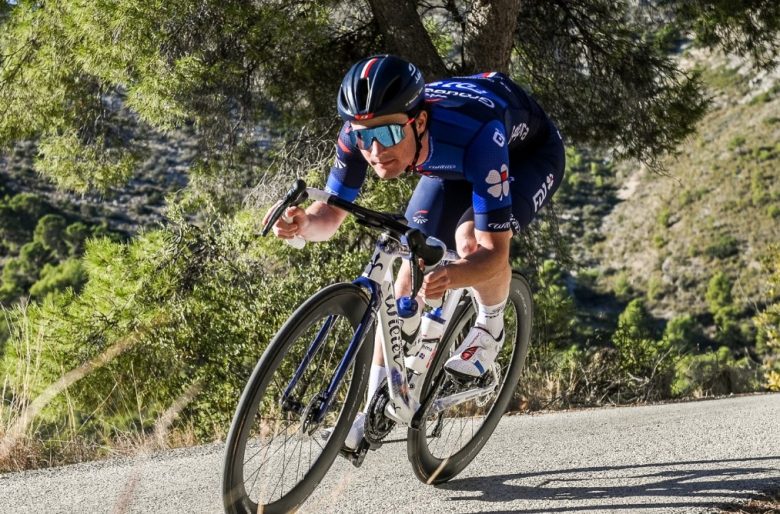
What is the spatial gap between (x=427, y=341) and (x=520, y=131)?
1.04m

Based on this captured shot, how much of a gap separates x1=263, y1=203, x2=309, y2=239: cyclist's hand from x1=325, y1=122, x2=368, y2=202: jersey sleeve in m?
0.20

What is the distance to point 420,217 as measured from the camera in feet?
13.0

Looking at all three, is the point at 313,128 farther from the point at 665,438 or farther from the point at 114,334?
the point at 665,438

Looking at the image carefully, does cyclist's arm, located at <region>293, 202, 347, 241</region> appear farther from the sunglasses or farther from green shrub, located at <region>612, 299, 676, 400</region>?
green shrub, located at <region>612, 299, 676, 400</region>

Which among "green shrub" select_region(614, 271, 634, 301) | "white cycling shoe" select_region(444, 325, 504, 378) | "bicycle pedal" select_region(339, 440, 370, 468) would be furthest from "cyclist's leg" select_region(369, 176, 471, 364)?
"green shrub" select_region(614, 271, 634, 301)

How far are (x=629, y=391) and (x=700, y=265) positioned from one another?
55.4m

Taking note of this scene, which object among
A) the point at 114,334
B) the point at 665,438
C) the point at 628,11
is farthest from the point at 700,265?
the point at 665,438

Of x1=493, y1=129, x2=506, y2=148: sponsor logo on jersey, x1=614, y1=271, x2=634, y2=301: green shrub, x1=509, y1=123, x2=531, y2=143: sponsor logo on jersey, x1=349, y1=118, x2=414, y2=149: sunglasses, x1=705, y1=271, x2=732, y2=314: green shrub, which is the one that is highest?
x1=349, y1=118, x2=414, y2=149: sunglasses

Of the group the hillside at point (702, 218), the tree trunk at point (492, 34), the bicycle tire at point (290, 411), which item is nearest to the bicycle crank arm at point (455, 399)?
the bicycle tire at point (290, 411)

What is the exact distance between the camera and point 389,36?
32.2 ft

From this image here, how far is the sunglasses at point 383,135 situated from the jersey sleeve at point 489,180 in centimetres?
31

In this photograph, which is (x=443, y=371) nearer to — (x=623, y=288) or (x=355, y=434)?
(x=355, y=434)

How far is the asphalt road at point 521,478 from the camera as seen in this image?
3744 mm

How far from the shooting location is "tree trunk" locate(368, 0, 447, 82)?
9.65m
